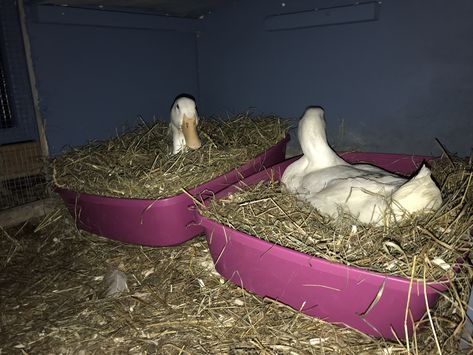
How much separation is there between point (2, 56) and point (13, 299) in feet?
5.66

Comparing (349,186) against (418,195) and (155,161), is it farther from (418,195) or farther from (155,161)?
(155,161)

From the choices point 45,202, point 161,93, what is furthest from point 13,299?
point 161,93

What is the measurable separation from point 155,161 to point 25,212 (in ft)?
3.48

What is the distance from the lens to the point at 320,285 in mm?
1213

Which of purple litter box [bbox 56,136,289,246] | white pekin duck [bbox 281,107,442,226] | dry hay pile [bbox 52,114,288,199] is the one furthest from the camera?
dry hay pile [bbox 52,114,288,199]

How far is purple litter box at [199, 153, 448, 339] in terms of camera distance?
3.58ft

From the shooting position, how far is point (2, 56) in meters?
2.40

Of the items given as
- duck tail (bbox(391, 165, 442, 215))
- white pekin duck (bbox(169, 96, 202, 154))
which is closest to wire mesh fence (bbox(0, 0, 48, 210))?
white pekin duck (bbox(169, 96, 202, 154))

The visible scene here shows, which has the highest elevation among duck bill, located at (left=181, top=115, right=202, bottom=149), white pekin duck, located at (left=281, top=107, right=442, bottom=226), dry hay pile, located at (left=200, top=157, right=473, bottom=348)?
duck bill, located at (left=181, top=115, right=202, bottom=149)

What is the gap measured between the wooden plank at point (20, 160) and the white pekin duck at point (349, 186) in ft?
5.97

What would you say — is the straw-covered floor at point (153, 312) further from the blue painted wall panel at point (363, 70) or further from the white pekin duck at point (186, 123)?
the blue painted wall panel at point (363, 70)

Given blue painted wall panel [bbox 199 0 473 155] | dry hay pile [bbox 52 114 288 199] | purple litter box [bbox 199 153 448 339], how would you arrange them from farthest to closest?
blue painted wall panel [bbox 199 0 473 155] → dry hay pile [bbox 52 114 288 199] → purple litter box [bbox 199 153 448 339]

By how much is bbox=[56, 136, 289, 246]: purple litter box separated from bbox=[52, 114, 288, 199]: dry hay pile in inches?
2.3

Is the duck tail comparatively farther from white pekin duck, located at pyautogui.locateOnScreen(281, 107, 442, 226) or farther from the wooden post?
the wooden post
